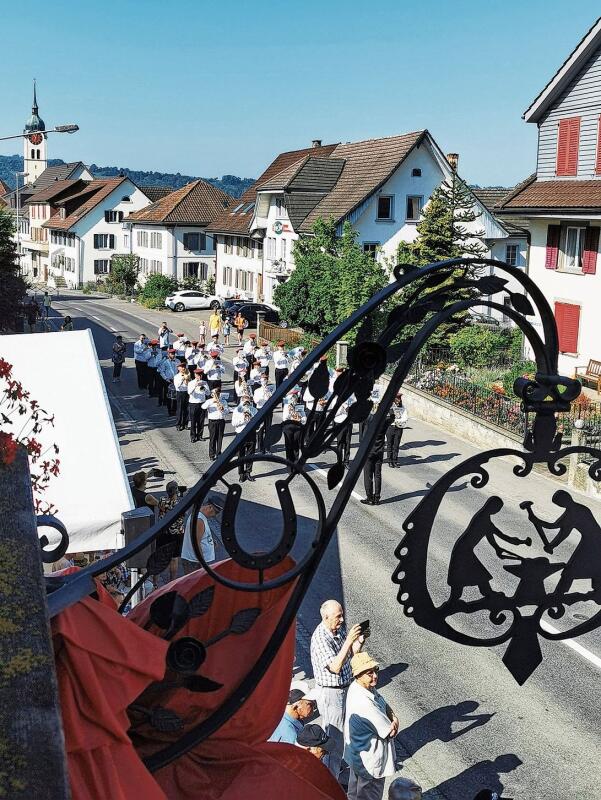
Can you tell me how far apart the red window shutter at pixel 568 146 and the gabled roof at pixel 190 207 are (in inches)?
1776

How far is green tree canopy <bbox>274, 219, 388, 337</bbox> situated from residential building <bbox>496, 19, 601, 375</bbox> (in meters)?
7.08

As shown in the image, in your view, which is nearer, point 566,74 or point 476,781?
point 476,781

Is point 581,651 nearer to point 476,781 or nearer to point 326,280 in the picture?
point 476,781

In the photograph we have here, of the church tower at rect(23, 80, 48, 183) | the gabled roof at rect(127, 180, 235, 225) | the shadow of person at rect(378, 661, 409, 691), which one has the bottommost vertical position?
the shadow of person at rect(378, 661, 409, 691)

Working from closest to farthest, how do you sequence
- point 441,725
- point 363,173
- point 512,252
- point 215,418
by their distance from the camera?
point 441,725
point 215,418
point 363,173
point 512,252

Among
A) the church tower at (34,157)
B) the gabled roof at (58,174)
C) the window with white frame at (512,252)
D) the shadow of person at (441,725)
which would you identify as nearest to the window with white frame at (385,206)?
the window with white frame at (512,252)

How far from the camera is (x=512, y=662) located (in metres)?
4.20

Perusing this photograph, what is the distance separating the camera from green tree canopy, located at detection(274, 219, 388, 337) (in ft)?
121

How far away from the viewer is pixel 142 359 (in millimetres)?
31094

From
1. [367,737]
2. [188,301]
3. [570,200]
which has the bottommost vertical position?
[367,737]

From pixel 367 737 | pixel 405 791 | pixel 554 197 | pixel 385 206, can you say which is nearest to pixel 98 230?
pixel 385 206

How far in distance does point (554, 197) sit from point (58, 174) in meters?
88.7

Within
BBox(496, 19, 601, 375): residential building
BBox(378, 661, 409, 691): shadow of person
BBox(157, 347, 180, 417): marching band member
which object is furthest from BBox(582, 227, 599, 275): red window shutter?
BBox(378, 661, 409, 691): shadow of person

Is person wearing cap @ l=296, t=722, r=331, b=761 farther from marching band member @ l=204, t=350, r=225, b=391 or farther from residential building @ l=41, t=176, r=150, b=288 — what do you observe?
residential building @ l=41, t=176, r=150, b=288
